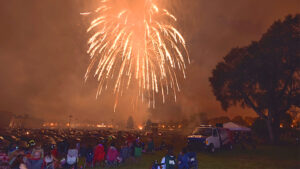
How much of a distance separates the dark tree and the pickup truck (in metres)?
11.9

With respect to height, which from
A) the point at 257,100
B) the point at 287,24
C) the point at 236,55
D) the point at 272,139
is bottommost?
the point at 272,139

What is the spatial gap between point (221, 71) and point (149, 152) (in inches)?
765

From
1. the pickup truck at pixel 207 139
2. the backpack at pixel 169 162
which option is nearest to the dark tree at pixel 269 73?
the pickup truck at pixel 207 139

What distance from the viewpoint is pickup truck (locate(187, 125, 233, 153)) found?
18.0 metres

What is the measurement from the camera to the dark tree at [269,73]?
2689cm

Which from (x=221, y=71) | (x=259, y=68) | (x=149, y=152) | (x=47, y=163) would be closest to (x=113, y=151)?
(x=47, y=163)

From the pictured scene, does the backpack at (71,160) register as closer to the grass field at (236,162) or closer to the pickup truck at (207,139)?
the grass field at (236,162)

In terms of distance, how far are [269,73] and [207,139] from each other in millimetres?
15442

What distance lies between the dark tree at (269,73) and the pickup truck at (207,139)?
11867 mm

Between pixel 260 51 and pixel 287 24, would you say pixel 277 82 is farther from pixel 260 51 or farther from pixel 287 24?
pixel 287 24

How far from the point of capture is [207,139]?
17984 mm

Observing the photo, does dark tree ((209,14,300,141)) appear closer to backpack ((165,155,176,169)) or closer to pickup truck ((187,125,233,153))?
pickup truck ((187,125,233,153))

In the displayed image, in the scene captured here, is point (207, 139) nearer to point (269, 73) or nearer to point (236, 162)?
point (236, 162)

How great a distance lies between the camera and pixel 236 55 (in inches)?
1277
